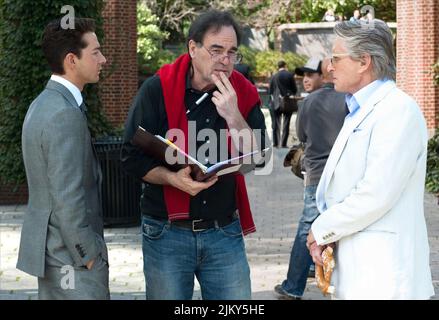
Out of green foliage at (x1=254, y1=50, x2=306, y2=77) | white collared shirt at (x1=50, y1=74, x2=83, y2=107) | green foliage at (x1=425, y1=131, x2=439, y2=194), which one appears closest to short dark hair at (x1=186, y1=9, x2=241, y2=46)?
white collared shirt at (x1=50, y1=74, x2=83, y2=107)

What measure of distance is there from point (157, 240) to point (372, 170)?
4.28 ft

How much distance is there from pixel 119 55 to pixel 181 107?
12.6 meters

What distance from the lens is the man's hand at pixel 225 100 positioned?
198 inches

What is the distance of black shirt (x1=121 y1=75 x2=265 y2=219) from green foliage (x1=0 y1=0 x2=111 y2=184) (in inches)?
342

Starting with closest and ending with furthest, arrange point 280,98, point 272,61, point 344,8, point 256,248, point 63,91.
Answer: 1. point 63,91
2. point 256,248
3. point 280,98
4. point 272,61
5. point 344,8

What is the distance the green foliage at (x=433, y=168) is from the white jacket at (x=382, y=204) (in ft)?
38.1

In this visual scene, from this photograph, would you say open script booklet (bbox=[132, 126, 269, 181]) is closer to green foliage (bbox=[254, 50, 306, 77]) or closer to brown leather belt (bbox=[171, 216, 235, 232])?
brown leather belt (bbox=[171, 216, 235, 232])

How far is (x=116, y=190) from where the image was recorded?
12117mm

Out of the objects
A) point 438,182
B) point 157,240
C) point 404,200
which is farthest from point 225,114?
point 438,182

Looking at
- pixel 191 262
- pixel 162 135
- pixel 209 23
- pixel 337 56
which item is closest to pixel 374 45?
pixel 337 56

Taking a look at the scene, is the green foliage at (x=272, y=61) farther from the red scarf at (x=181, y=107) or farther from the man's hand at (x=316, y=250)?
the man's hand at (x=316, y=250)

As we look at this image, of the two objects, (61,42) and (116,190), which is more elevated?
(61,42)

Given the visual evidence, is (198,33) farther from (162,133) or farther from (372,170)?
(372,170)

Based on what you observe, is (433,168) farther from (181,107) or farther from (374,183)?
(374,183)
